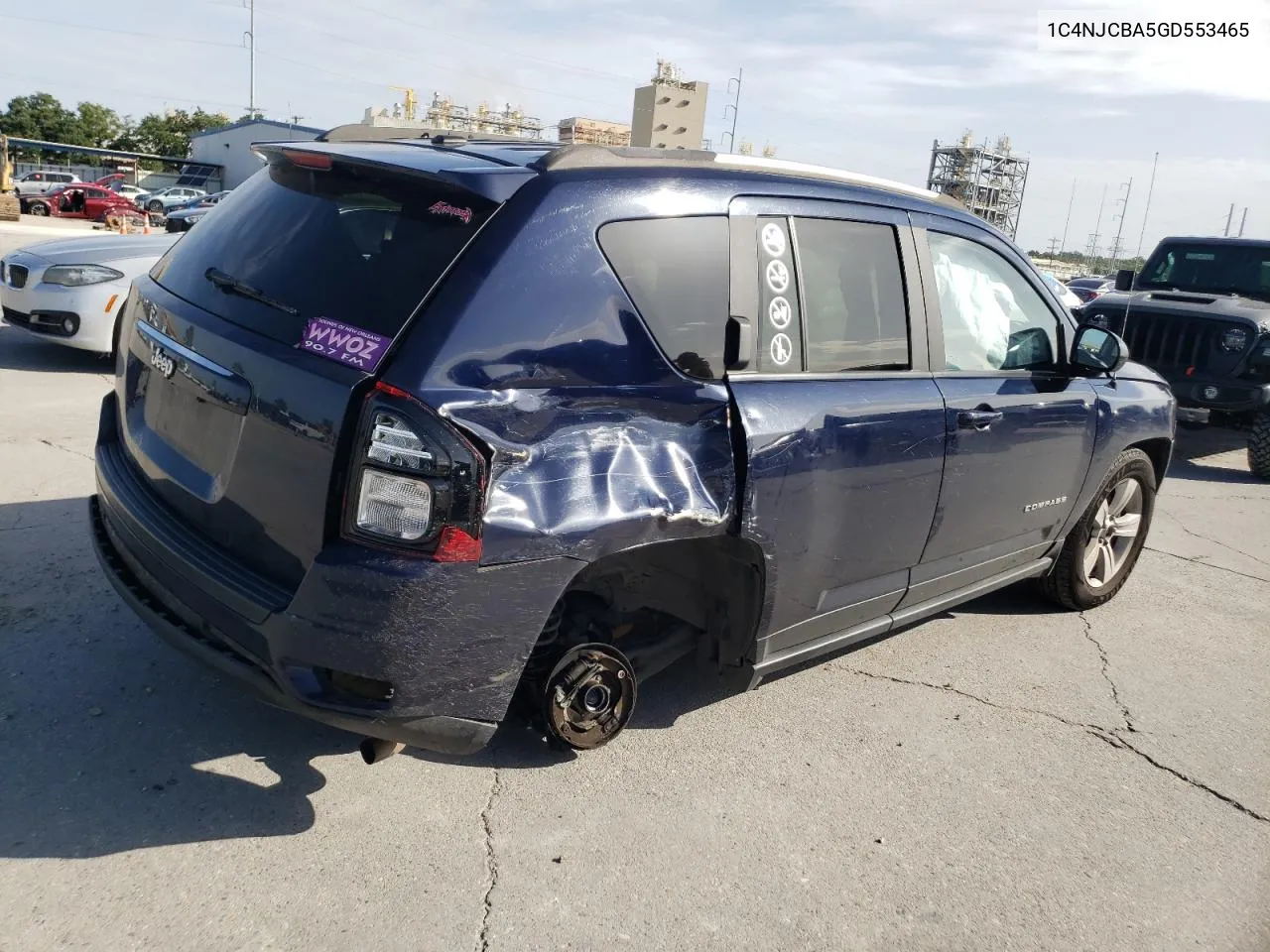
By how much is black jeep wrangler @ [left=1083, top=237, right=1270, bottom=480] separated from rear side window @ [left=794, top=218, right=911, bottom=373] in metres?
6.26

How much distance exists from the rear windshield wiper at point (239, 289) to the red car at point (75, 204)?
39.0 meters

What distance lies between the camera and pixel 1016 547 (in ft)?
13.7

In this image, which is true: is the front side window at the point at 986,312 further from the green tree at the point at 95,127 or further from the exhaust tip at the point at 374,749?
the green tree at the point at 95,127

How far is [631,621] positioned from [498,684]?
0.74 metres

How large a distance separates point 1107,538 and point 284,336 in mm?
4113

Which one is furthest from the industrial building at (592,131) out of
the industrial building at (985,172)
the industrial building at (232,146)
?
the industrial building at (985,172)

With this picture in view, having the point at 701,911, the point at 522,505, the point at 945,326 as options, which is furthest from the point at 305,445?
the point at 945,326

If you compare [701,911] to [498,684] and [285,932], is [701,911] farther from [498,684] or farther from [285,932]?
[285,932]

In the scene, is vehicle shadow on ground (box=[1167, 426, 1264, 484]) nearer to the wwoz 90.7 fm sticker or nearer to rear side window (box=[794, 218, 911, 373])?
rear side window (box=[794, 218, 911, 373])

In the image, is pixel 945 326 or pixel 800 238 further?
pixel 945 326

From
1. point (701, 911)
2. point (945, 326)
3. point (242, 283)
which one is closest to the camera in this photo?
point (701, 911)

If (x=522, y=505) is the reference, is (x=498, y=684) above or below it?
below

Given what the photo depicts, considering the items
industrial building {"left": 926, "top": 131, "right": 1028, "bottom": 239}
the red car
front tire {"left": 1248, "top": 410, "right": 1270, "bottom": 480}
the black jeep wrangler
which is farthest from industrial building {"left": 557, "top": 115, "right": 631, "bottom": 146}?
industrial building {"left": 926, "top": 131, "right": 1028, "bottom": 239}

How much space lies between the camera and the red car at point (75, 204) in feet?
120
